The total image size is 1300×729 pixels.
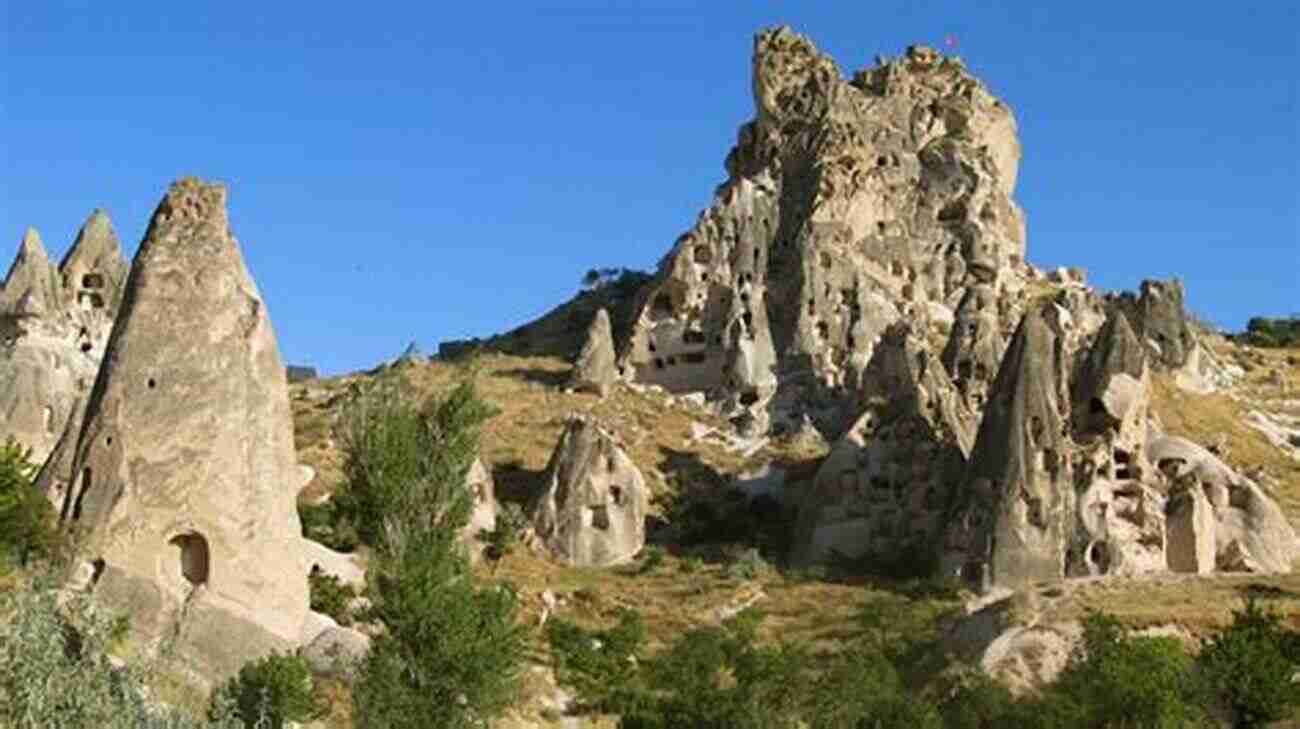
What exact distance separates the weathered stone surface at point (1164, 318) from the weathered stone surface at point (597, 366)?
2082cm

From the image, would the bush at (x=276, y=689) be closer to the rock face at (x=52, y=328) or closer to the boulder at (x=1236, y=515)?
the rock face at (x=52, y=328)

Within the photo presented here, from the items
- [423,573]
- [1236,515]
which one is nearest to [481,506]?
[1236,515]

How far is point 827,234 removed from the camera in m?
71.1

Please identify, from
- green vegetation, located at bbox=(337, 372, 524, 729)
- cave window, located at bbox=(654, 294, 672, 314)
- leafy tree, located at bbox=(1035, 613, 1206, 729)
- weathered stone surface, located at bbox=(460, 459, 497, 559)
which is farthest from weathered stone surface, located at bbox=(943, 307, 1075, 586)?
cave window, located at bbox=(654, 294, 672, 314)

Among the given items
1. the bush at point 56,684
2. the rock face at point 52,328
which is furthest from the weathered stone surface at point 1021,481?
the bush at point 56,684

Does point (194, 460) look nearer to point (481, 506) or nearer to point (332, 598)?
point (332, 598)

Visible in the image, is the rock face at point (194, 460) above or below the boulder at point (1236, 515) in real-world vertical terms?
below

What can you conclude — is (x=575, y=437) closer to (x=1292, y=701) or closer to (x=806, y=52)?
(x=1292, y=701)

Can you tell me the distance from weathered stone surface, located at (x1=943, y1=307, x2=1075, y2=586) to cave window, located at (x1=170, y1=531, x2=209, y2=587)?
24.5 metres

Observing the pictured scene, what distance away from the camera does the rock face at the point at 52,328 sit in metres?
45.5

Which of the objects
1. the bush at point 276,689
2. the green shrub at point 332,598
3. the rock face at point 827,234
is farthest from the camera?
the rock face at point 827,234

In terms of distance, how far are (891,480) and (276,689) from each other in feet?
99.9

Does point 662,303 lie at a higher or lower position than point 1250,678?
higher

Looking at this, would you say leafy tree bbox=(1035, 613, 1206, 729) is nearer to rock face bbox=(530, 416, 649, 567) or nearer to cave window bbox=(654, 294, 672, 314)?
rock face bbox=(530, 416, 649, 567)
